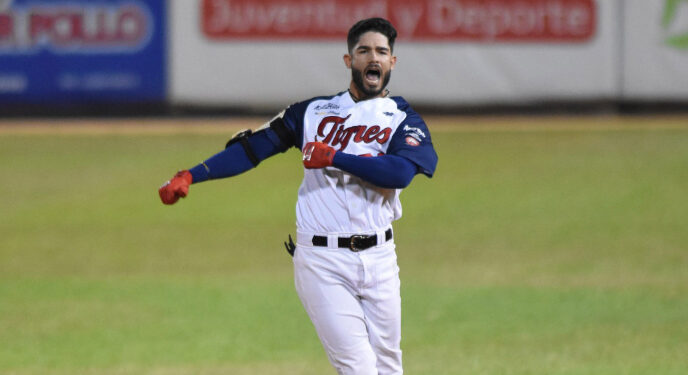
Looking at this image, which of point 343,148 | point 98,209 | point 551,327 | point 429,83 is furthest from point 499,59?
point 343,148

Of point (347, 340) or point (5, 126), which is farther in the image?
point (5, 126)

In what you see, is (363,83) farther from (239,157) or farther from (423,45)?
(423,45)

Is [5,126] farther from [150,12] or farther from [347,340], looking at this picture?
[347,340]

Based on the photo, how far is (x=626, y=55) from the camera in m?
17.5

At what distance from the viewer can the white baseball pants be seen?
486cm

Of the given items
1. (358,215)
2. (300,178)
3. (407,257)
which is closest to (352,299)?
(358,215)

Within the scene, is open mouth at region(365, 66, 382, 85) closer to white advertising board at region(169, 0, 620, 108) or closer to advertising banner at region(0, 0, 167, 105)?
white advertising board at region(169, 0, 620, 108)

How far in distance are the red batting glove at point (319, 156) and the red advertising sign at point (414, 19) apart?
13.1m

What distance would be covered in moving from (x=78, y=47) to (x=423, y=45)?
6.00 meters

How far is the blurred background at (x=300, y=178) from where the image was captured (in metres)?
8.15

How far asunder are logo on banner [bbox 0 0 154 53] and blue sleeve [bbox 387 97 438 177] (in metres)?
13.4

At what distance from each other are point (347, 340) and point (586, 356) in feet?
10.8

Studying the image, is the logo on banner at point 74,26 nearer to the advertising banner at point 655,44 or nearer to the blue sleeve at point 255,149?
the advertising banner at point 655,44

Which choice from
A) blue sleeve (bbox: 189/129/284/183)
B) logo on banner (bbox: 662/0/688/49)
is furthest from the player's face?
logo on banner (bbox: 662/0/688/49)
